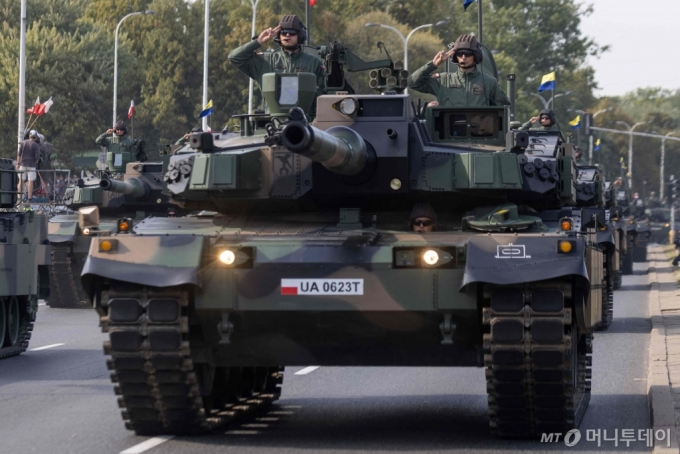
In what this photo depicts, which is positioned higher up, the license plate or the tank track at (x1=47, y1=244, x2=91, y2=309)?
the license plate

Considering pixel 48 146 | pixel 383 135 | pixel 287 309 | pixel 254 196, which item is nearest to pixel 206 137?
pixel 254 196

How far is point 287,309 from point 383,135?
75.8 inches

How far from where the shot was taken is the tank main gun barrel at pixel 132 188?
Result: 19.1 metres

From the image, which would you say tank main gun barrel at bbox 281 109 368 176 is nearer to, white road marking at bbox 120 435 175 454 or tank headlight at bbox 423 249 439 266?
tank headlight at bbox 423 249 439 266

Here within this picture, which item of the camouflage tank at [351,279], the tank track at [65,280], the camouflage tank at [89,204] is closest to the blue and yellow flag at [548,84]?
the camouflage tank at [89,204]

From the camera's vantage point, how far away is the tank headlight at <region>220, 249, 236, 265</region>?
31.0 feet

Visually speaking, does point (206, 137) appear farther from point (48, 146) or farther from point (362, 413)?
point (48, 146)

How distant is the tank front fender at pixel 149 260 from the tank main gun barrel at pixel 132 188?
9.04 meters

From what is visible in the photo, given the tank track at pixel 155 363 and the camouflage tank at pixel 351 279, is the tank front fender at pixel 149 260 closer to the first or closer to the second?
the camouflage tank at pixel 351 279

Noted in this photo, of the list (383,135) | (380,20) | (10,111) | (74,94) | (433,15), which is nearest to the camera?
(383,135)

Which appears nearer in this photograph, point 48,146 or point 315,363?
point 315,363

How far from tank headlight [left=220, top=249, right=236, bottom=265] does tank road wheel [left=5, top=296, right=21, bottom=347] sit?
7646mm

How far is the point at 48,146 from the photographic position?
3275 centimetres

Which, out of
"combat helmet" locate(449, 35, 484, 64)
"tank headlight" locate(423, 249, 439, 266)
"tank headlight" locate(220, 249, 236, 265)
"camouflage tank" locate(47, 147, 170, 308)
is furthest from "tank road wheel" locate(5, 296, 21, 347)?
"tank headlight" locate(423, 249, 439, 266)
